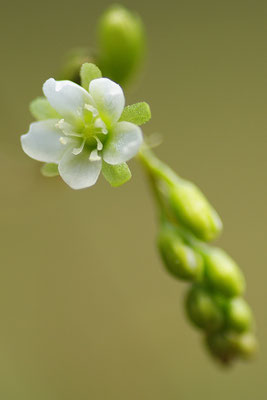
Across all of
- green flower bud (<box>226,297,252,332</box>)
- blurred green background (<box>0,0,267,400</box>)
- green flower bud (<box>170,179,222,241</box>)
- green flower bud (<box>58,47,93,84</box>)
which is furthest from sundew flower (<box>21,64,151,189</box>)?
blurred green background (<box>0,0,267,400</box>)

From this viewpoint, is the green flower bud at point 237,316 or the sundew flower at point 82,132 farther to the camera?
the green flower bud at point 237,316

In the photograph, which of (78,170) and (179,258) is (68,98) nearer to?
(78,170)

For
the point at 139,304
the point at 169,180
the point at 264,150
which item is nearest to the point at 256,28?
the point at 264,150

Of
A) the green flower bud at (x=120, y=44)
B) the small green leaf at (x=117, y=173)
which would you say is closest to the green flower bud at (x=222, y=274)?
the small green leaf at (x=117, y=173)

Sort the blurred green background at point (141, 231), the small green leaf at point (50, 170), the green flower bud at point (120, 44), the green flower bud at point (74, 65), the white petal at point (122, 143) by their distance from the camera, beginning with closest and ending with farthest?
the white petal at point (122, 143) → the small green leaf at point (50, 170) → the green flower bud at point (74, 65) → the green flower bud at point (120, 44) → the blurred green background at point (141, 231)

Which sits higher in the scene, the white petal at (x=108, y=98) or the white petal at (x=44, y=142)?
the white petal at (x=108, y=98)

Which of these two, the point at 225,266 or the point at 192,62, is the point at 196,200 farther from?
the point at 192,62

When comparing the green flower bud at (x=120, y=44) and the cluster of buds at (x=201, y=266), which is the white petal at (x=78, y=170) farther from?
the green flower bud at (x=120, y=44)
